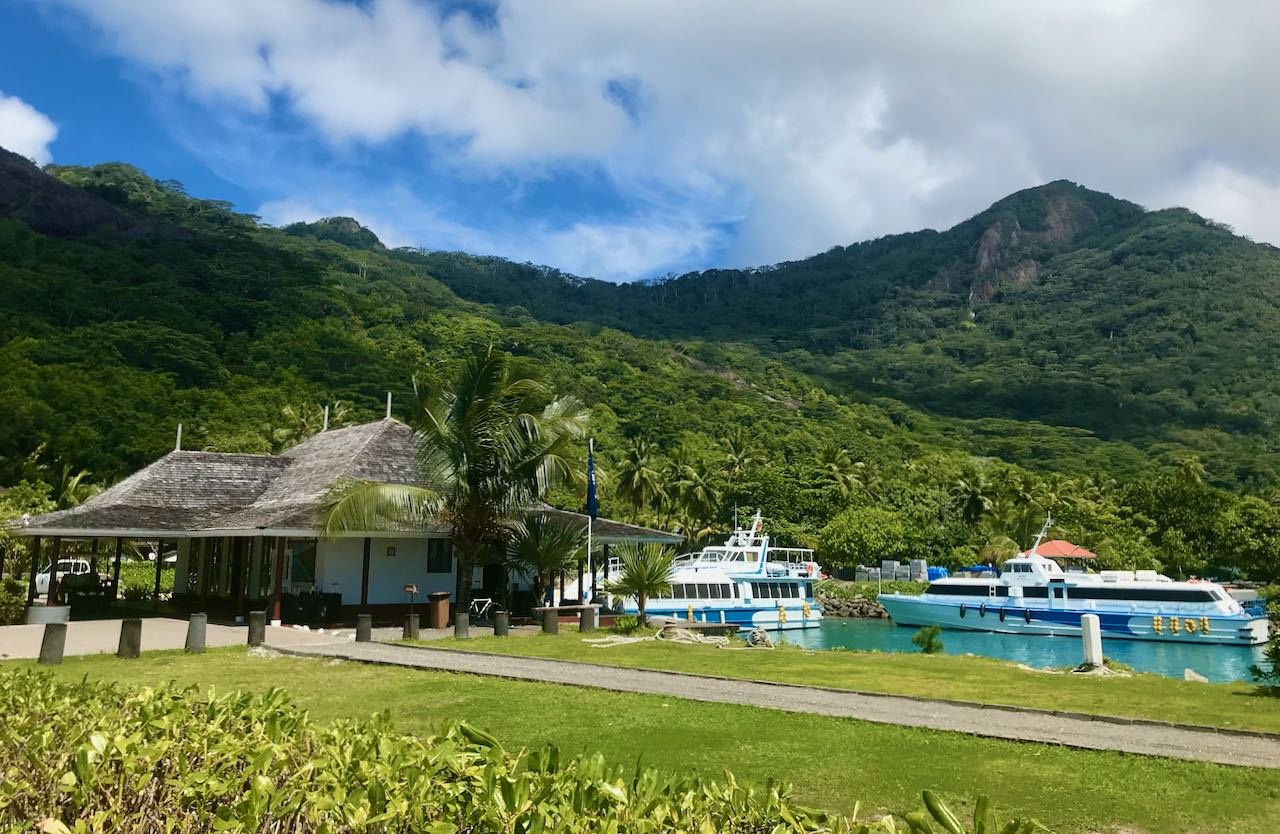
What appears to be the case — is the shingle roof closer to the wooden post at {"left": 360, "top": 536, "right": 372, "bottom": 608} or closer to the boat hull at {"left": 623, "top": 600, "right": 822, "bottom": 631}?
the wooden post at {"left": 360, "top": 536, "right": 372, "bottom": 608}

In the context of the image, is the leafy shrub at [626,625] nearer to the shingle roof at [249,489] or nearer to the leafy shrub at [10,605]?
the shingle roof at [249,489]

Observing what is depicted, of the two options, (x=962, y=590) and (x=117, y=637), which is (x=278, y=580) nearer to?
(x=117, y=637)

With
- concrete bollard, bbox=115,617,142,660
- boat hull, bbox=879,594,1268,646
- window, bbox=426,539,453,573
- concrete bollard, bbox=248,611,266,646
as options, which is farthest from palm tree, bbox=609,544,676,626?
boat hull, bbox=879,594,1268,646

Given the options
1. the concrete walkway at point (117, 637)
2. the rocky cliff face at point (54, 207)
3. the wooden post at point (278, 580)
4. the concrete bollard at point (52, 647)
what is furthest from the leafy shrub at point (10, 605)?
the rocky cliff face at point (54, 207)

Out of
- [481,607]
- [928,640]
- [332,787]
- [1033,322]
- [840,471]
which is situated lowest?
[928,640]

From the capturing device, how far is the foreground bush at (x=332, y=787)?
2.88 m

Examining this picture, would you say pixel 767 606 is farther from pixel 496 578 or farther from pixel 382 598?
pixel 382 598

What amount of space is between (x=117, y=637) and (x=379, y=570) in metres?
5.81

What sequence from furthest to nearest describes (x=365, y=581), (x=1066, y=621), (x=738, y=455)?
(x=738, y=455) < (x=1066, y=621) < (x=365, y=581)

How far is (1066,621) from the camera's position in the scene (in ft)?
125

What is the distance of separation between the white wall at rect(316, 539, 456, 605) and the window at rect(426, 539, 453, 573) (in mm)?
105

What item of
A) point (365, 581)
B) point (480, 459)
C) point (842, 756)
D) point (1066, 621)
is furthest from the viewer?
point (1066, 621)

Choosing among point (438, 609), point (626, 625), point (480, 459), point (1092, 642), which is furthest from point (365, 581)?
point (1092, 642)

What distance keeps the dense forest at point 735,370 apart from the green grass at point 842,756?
1194 cm
